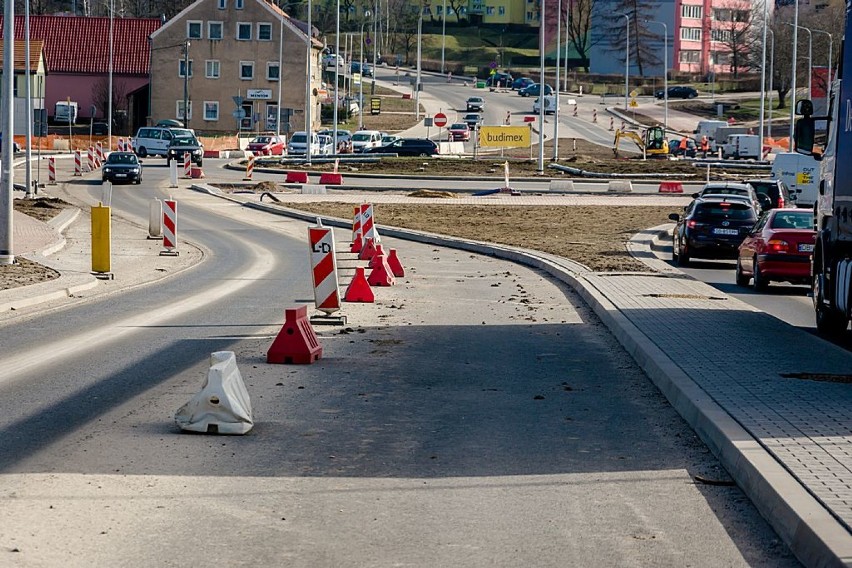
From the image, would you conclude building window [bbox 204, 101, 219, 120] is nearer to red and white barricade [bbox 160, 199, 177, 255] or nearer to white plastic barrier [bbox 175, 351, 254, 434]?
red and white barricade [bbox 160, 199, 177, 255]

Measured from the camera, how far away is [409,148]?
3137 inches

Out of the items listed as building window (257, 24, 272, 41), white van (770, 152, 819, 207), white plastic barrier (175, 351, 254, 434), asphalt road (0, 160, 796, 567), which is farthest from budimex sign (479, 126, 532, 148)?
white plastic barrier (175, 351, 254, 434)

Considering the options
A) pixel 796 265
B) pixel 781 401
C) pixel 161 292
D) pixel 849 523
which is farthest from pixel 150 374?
pixel 796 265

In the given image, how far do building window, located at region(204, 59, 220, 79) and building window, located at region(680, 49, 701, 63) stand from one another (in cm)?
5836

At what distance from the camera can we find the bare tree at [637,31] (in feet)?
449

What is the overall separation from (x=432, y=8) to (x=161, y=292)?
169 m

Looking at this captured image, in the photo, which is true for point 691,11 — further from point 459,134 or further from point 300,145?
point 300,145

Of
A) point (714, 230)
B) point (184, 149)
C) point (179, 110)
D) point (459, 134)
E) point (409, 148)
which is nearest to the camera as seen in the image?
point (714, 230)

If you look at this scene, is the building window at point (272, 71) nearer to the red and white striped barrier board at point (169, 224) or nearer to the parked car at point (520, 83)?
the parked car at point (520, 83)

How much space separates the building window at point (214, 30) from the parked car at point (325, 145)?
20849 mm

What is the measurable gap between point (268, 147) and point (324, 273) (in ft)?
223

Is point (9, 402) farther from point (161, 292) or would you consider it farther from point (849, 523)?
point (161, 292)

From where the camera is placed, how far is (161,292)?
21562 mm

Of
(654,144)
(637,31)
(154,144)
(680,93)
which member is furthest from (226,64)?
(637,31)
